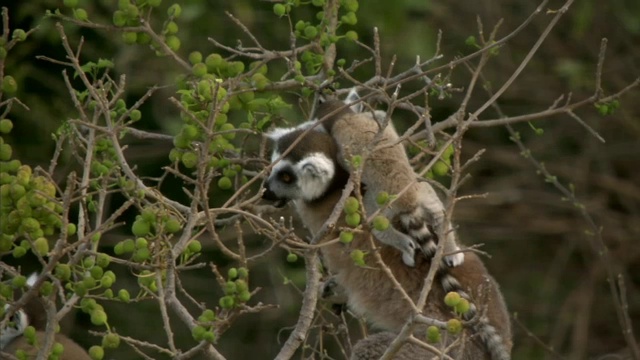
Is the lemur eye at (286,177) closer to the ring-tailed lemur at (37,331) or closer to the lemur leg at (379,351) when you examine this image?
the lemur leg at (379,351)

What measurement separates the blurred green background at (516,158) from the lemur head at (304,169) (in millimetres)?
2687

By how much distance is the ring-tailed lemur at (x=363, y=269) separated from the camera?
4.56 metres

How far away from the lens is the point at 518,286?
8.48m

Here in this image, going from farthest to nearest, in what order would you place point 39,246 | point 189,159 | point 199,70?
point 199,70, point 189,159, point 39,246

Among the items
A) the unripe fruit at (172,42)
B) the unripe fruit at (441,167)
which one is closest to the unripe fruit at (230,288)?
the unripe fruit at (441,167)

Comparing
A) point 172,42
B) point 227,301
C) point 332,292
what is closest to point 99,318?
point 227,301

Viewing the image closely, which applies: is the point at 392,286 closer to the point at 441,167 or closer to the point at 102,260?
the point at 441,167

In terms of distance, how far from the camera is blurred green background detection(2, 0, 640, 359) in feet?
25.5

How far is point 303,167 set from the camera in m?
4.76

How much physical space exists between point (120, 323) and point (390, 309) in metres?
3.66

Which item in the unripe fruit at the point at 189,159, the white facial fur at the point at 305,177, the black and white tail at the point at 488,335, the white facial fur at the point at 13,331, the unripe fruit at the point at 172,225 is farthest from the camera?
the white facial fur at the point at 13,331

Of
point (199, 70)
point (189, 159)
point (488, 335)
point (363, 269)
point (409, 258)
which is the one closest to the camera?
point (189, 159)

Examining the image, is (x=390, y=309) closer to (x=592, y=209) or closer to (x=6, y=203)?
(x=6, y=203)

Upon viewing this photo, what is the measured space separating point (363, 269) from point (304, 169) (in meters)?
0.40
